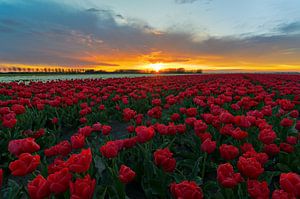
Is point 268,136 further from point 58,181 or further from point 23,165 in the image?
point 23,165

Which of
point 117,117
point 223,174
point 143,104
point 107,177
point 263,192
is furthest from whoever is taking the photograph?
point 143,104

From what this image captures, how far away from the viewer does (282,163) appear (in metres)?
3.70

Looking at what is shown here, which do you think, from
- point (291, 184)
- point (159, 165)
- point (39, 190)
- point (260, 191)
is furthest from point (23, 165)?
point (291, 184)

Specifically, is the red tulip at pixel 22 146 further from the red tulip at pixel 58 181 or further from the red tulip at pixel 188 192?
the red tulip at pixel 188 192

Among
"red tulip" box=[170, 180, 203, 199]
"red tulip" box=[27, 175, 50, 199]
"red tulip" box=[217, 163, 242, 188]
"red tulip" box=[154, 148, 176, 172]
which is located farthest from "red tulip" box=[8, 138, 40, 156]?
"red tulip" box=[217, 163, 242, 188]

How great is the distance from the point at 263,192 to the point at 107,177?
6.13 feet

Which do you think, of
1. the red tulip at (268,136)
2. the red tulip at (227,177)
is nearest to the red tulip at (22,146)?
the red tulip at (227,177)

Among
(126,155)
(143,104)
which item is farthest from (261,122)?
(143,104)

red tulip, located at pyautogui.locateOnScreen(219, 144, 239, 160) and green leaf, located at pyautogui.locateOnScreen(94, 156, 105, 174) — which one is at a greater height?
red tulip, located at pyautogui.locateOnScreen(219, 144, 239, 160)

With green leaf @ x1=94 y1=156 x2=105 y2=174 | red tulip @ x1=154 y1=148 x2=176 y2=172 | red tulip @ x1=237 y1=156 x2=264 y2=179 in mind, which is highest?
red tulip @ x1=237 y1=156 x2=264 y2=179

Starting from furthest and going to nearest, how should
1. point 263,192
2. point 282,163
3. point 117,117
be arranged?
1. point 117,117
2. point 282,163
3. point 263,192

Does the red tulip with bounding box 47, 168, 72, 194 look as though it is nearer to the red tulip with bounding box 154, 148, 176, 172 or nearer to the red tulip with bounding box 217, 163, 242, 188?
the red tulip with bounding box 154, 148, 176, 172

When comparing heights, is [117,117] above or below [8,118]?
below

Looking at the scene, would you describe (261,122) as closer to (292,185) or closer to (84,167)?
(292,185)
